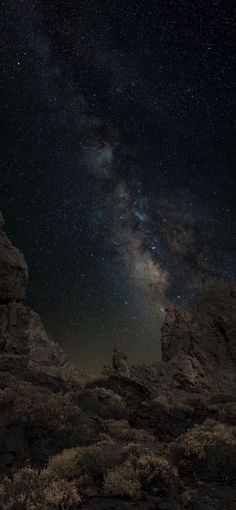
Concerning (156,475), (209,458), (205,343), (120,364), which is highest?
(205,343)

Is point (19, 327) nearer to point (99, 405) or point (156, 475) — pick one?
point (99, 405)

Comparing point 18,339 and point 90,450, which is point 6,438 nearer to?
point 90,450

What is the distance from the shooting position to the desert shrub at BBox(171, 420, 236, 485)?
880cm

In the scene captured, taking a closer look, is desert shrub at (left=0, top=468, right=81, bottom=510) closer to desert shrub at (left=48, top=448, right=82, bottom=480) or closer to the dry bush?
desert shrub at (left=48, top=448, right=82, bottom=480)

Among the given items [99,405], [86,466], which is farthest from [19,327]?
[86,466]

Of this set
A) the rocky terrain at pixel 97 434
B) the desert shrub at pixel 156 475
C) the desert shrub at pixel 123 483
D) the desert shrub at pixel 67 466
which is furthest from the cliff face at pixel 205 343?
the desert shrub at pixel 123 483

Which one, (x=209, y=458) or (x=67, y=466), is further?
(x=209, y=458)

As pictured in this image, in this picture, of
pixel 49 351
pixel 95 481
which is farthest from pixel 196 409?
pixel 95 481

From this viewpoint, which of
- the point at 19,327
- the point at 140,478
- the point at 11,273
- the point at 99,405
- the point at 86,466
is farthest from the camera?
the point at 11,273

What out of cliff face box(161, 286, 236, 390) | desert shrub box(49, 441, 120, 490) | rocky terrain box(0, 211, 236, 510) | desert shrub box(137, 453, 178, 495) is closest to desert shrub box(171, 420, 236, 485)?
rocky terrain box(0, 211, 236, 510)

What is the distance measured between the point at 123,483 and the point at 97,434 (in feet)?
23.3

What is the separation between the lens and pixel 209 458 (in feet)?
30.9

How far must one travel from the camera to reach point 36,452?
1137 centimetres

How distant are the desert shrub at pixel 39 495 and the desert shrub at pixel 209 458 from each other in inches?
131
